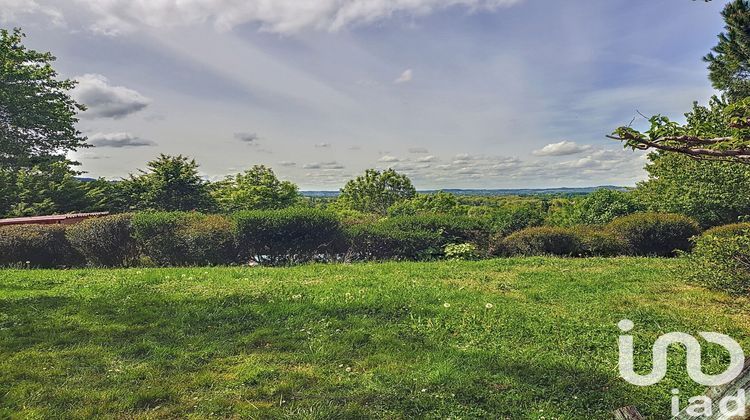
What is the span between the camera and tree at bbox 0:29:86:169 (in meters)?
20.0

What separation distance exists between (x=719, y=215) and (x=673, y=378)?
449 inches

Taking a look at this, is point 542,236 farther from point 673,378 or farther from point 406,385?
point 406,385

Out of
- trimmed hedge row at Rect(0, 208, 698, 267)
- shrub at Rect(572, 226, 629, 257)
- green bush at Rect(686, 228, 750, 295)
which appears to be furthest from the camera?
shrub at Rect(572, 226, 629, 257)

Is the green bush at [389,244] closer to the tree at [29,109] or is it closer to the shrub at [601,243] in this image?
the shrub at [601,243]

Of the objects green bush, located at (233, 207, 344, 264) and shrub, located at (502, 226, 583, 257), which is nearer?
green bush, located at (233, 207, 344, 264)

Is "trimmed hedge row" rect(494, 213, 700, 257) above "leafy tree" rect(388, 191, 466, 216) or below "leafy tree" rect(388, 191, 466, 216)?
below

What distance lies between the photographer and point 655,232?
10.2m

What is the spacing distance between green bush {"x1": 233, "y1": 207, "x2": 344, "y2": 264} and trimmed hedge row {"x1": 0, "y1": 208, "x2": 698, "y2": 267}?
22mm

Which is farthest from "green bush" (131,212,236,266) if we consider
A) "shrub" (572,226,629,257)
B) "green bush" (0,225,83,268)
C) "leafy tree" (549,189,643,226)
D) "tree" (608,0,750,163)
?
"leafy tree" (549,189,643,226)

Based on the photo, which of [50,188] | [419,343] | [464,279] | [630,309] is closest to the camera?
[419,343]

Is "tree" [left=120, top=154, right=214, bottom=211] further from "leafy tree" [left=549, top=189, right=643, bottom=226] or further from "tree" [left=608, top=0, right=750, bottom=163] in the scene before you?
"tree" [left=608, top=0, right=750, bottom=163]

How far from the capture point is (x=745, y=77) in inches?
421

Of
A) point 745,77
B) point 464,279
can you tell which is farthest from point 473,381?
point 745,77

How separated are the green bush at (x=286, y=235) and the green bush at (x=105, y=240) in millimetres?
2695
